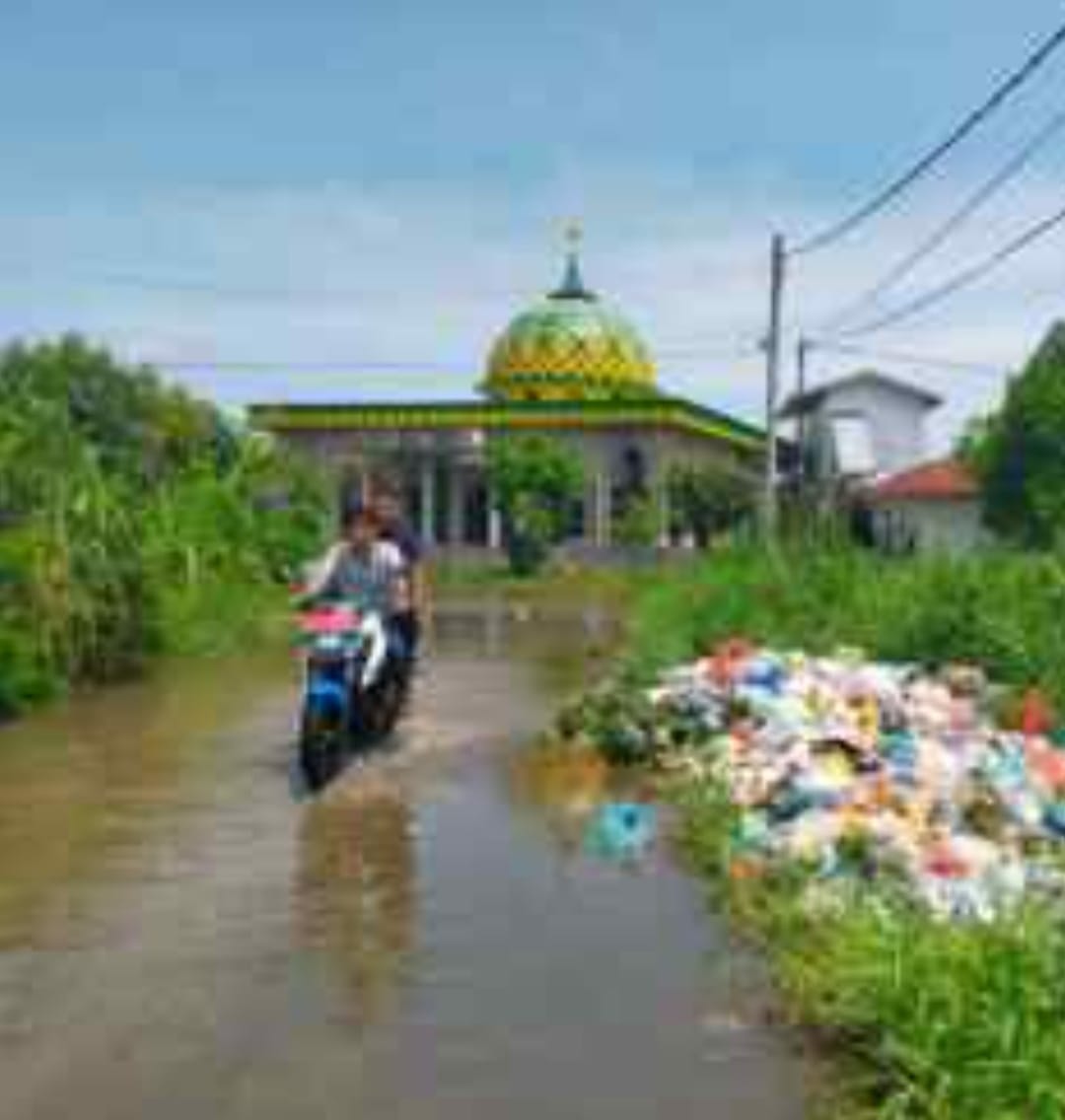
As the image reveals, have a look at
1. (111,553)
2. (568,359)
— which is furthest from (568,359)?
(111,553)

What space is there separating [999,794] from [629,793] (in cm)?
232

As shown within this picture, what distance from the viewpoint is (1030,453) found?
130 feet

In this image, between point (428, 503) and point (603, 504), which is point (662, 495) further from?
point (428, 503)

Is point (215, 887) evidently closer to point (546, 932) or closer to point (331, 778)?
point (546, 932)

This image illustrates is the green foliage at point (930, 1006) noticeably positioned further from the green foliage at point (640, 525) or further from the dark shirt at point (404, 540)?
the green foliage at point (640, 525)

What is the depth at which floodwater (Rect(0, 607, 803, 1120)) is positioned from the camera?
4.98m

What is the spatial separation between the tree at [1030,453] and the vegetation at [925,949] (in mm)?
23969

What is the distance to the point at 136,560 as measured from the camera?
1739 centimetres

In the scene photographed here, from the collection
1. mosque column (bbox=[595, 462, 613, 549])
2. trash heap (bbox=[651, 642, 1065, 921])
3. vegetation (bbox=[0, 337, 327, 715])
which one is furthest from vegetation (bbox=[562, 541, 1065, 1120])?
mosque column (bbox=[595, 462, 613, 549])

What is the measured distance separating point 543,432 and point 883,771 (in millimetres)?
46780

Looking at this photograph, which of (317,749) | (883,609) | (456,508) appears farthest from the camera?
(456,508)

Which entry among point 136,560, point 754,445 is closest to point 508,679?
point 136,560

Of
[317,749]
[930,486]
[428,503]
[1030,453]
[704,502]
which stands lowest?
[317,749]

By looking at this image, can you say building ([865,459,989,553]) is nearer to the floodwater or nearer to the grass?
the grass
